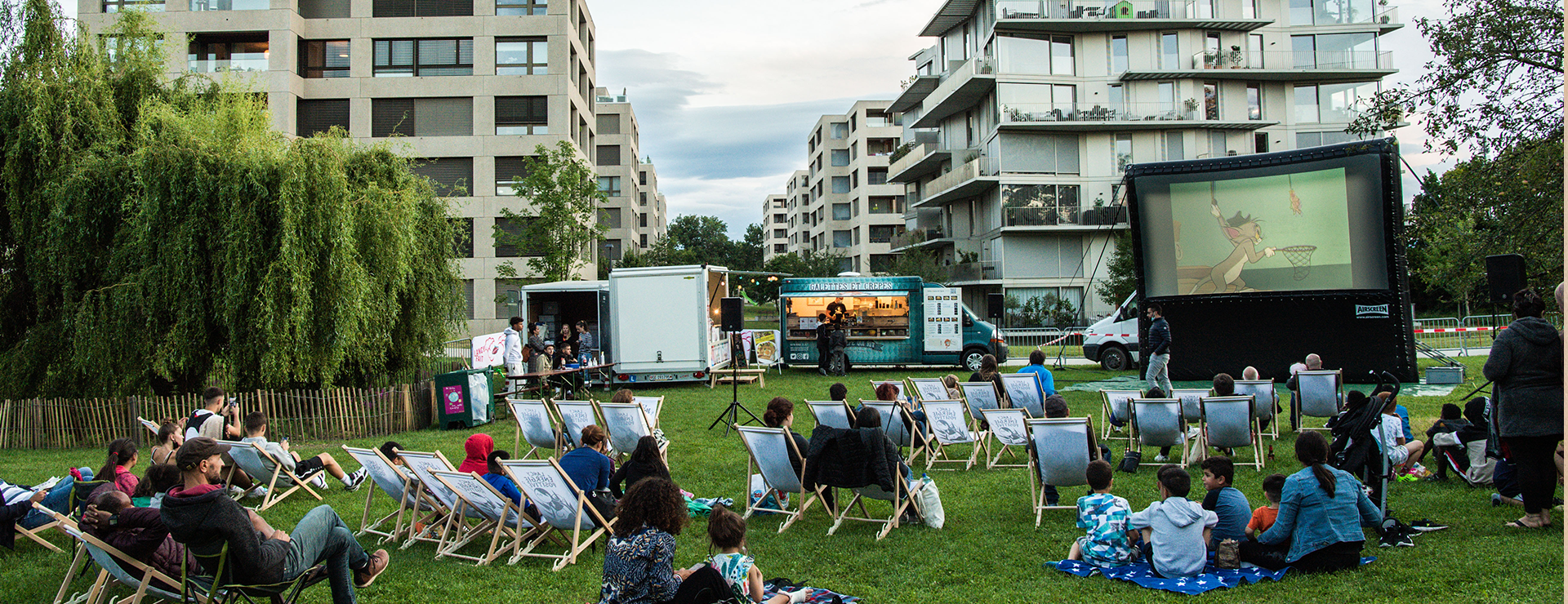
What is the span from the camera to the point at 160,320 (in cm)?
1081

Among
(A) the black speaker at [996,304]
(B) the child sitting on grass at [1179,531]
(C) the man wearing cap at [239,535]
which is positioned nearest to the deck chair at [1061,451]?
(B) the child sitting on grass at [1179,531]

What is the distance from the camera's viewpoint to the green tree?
2714 centimetres

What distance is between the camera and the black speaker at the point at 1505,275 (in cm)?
647

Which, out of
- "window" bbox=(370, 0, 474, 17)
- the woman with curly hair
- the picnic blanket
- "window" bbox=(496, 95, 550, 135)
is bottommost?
the picnic blanket

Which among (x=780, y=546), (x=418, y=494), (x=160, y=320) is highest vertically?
(x=160, y=320)

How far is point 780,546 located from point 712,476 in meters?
2.57

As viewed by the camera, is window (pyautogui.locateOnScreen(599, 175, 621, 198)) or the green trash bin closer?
the green trash bin

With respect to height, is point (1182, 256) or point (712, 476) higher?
point (1182, 256)

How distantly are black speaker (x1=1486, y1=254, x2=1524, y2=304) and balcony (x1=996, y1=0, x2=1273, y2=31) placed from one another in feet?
103

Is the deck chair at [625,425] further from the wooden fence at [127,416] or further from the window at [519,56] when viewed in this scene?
the window at [519,56]

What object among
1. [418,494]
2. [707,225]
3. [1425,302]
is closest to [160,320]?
[418,494]

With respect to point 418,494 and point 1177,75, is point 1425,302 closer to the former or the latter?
point 1177,75

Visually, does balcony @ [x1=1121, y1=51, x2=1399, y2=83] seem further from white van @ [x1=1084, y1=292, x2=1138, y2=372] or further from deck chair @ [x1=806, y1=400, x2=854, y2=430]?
deck chair @ [x1=806, y1=400, x2=854, y2=430]


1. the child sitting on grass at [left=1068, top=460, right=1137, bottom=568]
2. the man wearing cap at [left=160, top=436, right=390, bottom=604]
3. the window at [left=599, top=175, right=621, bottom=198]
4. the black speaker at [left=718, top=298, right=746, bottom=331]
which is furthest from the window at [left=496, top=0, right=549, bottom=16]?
the child sitting on grass at [left=1068, top=460, right=1137, bottom=568]
